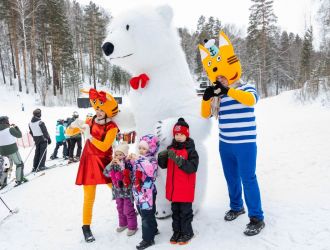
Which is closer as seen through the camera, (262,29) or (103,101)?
(103,101)

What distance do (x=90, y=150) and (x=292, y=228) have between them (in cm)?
231

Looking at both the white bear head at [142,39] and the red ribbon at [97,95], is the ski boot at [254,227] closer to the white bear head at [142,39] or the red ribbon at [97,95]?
the white bear head at [142,39]

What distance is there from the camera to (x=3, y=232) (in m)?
4.05

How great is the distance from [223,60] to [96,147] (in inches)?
67.5

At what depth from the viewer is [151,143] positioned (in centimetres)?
283

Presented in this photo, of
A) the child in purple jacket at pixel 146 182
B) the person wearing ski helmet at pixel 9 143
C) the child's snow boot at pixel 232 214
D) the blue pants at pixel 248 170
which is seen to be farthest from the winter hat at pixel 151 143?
the person wearing ski helmet at pixel 9 143

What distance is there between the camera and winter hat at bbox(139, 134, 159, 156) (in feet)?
9.28

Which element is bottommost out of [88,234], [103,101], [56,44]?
[88,234]

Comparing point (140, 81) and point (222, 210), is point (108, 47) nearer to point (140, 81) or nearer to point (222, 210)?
point (140, 81)

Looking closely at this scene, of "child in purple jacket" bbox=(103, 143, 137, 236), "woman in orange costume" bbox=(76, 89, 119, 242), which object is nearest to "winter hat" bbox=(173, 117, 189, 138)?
"child in purple jacket" bbox=(103, 143, 137, 236)

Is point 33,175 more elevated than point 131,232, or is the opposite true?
point 131,232

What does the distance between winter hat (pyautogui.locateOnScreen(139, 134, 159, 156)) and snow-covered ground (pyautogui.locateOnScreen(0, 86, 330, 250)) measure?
666 mm

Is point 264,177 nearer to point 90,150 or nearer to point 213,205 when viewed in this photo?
point 213,205

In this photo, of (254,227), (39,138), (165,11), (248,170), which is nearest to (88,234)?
(254,227)
